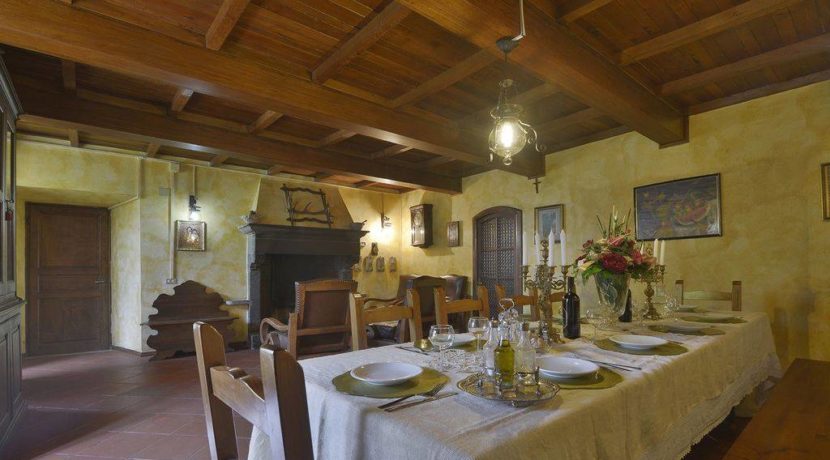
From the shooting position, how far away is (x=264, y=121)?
13.1 ft

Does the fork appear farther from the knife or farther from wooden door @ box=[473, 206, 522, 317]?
wooden door @ box=[473, 206, 522, 317]

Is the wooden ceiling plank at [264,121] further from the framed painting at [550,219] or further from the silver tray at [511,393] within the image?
the silver tray at [511,393]

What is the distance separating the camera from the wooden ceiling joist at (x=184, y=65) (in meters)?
2.08

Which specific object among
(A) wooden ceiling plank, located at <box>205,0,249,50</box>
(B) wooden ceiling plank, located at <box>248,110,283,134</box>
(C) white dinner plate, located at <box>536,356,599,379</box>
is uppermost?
(A) wooden ceiling plank, located at <box>205,0,249,50</box>

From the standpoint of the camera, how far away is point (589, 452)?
0.99 m

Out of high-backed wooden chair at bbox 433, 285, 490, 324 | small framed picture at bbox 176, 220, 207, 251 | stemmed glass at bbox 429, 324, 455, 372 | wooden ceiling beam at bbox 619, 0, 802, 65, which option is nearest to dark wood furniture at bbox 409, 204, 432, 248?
small framed picture at bbox 176, 220, 207, 251

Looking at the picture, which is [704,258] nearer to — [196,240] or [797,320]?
[797,320]

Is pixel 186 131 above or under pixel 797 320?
above

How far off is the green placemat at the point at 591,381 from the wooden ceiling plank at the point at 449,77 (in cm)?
201

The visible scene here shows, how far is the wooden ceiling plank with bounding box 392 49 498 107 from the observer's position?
277 cm

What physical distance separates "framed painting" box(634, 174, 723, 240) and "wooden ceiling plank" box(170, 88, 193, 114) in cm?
430

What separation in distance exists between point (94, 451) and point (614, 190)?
487 cm

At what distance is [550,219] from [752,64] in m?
2.48

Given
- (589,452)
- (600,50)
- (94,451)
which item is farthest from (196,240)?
(589,452)
